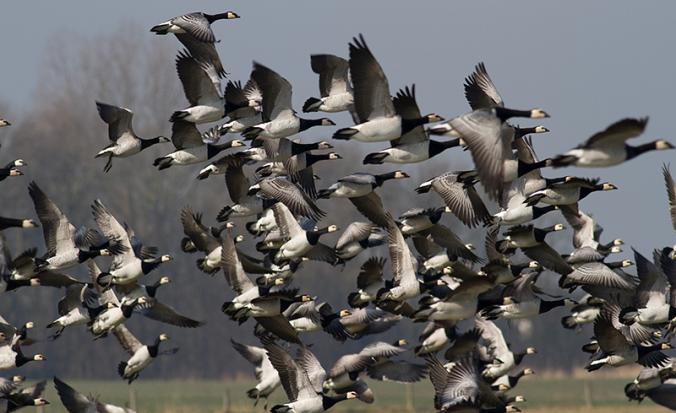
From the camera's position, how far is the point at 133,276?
20344 millimetres

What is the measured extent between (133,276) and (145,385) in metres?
39.8

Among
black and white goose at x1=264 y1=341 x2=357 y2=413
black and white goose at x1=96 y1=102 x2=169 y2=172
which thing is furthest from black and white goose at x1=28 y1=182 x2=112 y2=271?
black and white goose at x1=264 y1=341 x2=357 y2=413

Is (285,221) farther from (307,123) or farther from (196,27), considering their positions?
(196,27)

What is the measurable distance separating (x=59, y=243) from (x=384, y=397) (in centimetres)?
2622

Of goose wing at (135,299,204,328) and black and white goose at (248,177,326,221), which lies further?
goose wing at (135,299,204,328)

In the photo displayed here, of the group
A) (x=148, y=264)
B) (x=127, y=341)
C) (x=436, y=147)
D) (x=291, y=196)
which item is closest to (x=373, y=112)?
(x=436, y=147)

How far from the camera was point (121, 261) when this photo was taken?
20531 mm

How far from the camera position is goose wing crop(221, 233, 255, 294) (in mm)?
19469

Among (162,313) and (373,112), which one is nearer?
(373,112)

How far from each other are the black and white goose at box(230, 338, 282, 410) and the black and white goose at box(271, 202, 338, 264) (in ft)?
6.88

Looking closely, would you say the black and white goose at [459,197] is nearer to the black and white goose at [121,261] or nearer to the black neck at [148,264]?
the black neck at [148,264]

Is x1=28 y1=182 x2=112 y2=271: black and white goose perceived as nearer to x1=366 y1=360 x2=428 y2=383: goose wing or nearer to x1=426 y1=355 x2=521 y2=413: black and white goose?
x1=366 y1=360 x2=428 y2=383: goose wing

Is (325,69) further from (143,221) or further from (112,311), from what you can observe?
(143,221)

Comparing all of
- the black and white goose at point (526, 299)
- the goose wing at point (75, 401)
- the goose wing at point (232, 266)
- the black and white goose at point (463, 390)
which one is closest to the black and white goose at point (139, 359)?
the goose wing at point (75, 401)
